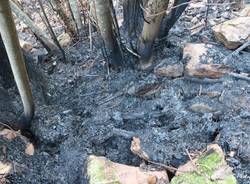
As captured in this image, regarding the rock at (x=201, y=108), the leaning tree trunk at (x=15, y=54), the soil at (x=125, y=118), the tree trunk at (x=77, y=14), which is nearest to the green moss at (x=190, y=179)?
the soil at (x=125, y=118)

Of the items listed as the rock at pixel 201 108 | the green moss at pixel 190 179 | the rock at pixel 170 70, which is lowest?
the green moss at pixel 190 179

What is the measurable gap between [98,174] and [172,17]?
3.42ft

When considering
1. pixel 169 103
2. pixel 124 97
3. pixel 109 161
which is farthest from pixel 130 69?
pixel 109 161

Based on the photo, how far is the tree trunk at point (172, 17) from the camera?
6.99ft

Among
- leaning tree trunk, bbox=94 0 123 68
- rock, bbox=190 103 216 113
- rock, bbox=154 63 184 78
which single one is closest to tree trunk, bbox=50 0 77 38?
leaning tree trunk, bbox=94 0 123 68

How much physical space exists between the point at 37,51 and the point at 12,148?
1.18 meters

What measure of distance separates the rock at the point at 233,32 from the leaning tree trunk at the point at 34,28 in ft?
3.55

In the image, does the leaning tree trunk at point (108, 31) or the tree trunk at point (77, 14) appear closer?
the leaning tree trunk at point (108, 31)

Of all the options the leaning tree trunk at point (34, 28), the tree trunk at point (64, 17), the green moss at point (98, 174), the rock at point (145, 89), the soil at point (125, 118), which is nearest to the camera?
the green moss at point (98, 174)

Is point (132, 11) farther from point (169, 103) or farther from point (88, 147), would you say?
point (88, 147)

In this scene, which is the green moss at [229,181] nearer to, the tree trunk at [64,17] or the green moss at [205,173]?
the green moss at [205,173]

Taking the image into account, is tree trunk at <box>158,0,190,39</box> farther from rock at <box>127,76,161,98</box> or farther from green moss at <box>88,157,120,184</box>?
green moss at <box>88,157,120,184</box>

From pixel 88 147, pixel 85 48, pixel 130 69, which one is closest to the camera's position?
pixel 88 147

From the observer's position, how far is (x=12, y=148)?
177 cm
